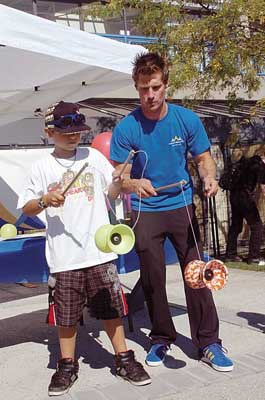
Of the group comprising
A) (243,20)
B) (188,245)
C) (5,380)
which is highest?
(243,20)

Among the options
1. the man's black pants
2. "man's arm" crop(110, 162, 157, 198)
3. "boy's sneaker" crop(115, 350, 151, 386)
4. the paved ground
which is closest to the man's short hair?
"man's arm" crop(110, 162, 157, 198)

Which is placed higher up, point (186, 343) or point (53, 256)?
point (53, 256)

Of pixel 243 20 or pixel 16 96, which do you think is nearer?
pixel 16 96

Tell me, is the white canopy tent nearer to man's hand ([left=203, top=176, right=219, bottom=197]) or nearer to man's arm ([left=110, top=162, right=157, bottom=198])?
man's arm ([left=110, top=162, right=157, bottom=198])

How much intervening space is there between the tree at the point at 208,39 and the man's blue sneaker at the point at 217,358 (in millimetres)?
5042

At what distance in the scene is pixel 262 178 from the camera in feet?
29.8

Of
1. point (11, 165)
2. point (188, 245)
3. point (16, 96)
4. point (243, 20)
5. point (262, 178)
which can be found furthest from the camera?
point (262, 178)

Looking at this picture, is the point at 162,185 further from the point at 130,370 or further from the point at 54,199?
the point at 130,370

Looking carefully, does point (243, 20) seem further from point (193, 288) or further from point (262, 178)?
point (193, 288)

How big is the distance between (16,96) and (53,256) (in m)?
3.48

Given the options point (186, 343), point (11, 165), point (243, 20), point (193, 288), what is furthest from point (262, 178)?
point (193, 288)

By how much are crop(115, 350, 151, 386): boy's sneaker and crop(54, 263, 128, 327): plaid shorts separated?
26 cm

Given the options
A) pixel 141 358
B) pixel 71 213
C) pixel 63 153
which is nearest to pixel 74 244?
pixel 71 213

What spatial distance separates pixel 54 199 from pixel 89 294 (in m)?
0.71
